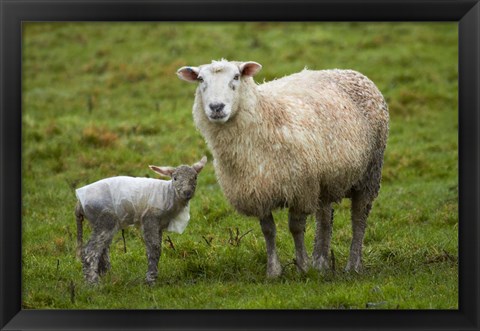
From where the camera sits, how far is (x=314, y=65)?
65.3 ft

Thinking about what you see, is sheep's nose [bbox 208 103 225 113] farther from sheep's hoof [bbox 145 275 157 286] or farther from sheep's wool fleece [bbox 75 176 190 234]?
sheep's hoof [bbox 145 275 157 286]

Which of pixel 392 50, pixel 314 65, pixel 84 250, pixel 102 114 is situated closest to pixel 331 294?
pixel 84 250

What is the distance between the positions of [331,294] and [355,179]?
6.19ft

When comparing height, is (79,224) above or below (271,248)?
above

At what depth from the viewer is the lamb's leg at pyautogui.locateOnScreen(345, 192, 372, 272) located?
414 inches

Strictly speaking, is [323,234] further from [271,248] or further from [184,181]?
[184,181]

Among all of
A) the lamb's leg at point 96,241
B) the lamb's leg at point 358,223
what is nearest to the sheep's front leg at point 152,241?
the lamb's leg at point 96,241

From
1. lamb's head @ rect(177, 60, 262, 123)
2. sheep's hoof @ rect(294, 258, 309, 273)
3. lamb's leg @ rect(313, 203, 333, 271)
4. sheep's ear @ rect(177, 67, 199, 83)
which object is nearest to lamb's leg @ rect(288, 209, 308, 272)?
sheep's hoof @ rect(294, 258, 309, 273)

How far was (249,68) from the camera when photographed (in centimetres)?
942

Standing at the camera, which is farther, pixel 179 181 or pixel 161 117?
pixel 161 117

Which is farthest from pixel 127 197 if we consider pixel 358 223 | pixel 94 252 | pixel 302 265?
pixel 358 223

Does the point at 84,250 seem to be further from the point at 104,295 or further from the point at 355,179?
the point at 355,179

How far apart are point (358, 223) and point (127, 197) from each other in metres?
3.01
